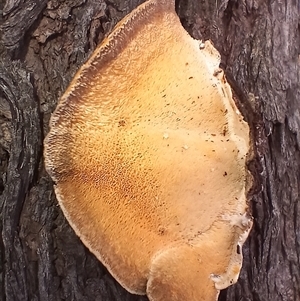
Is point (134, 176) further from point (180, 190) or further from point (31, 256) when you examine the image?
point (31, 256)

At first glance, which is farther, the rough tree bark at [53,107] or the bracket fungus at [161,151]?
the rough tree bark at [53,107]

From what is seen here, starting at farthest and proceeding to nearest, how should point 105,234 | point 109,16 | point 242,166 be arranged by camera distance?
point 109,16 < point 105,234 < point 242,166

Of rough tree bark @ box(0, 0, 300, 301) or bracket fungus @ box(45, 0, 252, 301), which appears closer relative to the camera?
bracket fungus @ box(45, 0, 252, 301)

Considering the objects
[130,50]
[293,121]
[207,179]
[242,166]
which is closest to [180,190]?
[207,179]
